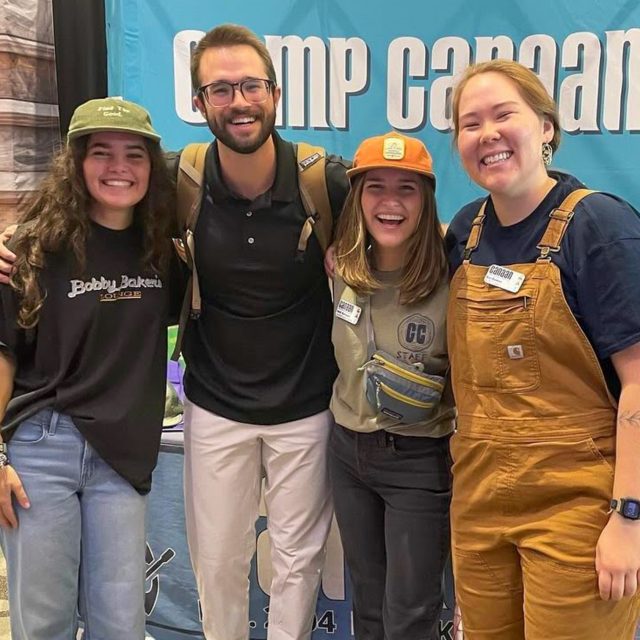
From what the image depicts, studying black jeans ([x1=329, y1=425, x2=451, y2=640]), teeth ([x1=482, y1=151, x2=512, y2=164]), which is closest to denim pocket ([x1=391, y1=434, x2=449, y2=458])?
black jeans ([x1=329, y1=425, x2=451, y2=640])

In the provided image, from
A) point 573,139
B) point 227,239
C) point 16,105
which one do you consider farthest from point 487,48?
point 16,105

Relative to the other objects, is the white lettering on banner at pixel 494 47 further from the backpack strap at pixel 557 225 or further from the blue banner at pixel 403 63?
the backpack strap at pixel 557 225

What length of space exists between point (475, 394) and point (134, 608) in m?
0.94

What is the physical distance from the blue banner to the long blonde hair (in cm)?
61

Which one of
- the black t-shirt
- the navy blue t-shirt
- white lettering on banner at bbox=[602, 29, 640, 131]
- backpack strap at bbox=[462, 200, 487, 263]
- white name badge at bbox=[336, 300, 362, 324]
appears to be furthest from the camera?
white lettering on banner at bbox=[602, 29, 640, 131]

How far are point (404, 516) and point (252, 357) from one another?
548 millimetres

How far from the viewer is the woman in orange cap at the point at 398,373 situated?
64.4 inches

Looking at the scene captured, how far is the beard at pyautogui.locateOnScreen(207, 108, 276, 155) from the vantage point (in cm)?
176

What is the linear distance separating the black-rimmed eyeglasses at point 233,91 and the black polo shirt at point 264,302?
0.48 ft

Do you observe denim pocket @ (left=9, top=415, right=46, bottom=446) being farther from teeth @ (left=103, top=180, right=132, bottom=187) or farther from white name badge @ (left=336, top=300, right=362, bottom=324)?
white name badge @ (left=336, top=300, right=362, bottom=324)

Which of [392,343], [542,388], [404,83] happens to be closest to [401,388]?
[392,343]

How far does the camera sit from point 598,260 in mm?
1236

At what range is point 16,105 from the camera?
2.84m

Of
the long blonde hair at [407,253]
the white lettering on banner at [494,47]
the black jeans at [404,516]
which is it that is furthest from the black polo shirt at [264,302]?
the white lettering on banner at [494,47]
